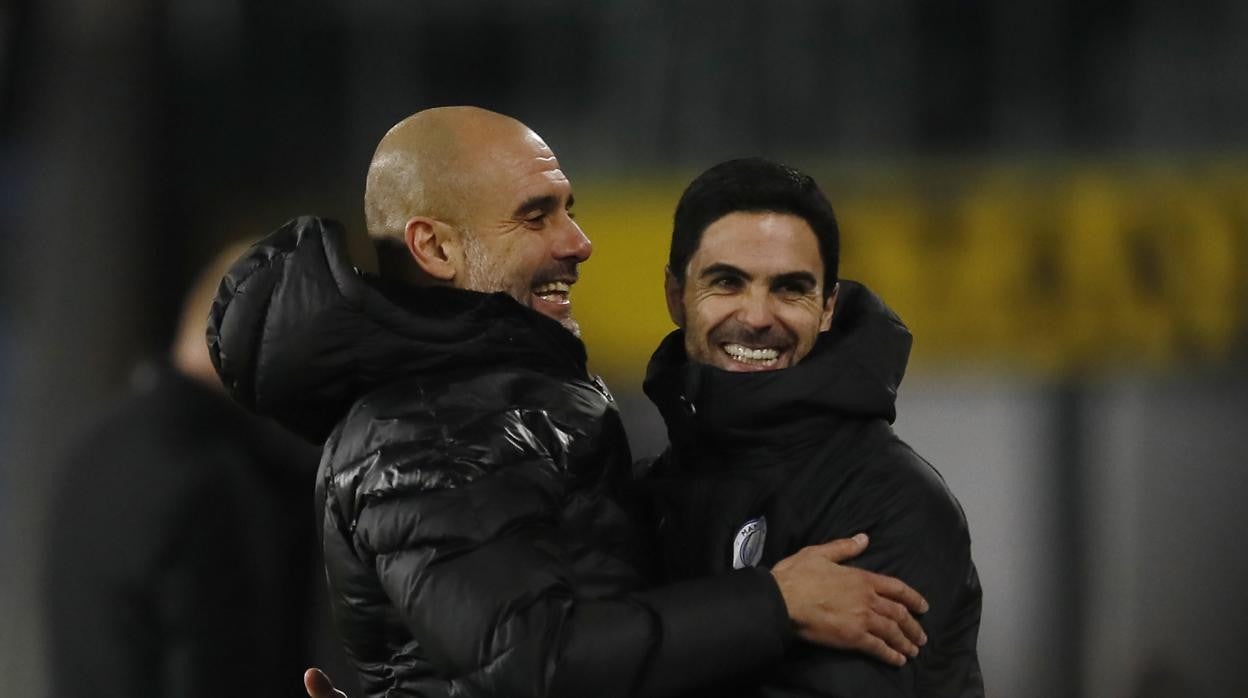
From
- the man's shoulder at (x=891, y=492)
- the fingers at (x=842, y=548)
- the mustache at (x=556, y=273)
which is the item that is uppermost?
the mustache at (x=556, y=273)

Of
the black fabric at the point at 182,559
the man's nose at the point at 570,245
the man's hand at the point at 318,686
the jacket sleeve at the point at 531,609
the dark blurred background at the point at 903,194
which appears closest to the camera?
the jacket sleeve at the point at 531,609

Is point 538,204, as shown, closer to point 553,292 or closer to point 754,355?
point 553,292

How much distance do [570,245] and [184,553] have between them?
130 centimetres

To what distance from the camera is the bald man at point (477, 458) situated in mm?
1358

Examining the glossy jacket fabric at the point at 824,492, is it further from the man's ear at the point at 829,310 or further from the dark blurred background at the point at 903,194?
the dark blurred background at the point at 903,194

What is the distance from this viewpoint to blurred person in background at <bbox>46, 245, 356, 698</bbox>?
2.69 m

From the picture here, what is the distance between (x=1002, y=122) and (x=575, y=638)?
2.43m

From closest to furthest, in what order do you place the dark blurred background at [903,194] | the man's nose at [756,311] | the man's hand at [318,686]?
the man's nose at [756,311] < the man's hand at [318,686] < the dark blurred background at [903,194]

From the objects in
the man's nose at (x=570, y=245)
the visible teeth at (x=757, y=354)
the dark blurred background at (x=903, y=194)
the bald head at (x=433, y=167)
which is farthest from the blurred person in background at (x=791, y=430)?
the dark blurred background at (x=903, y=194)

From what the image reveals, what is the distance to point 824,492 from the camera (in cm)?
152

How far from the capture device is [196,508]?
2.74m

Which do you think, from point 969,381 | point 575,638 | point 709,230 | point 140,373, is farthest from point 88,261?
point 575,638

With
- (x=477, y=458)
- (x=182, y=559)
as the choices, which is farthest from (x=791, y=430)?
(x=182, y=559)

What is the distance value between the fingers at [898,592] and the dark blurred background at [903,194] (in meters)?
1.82
